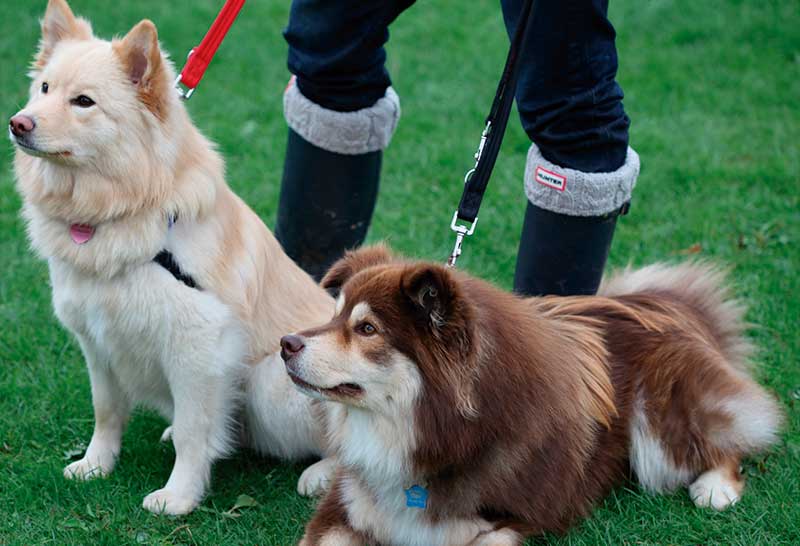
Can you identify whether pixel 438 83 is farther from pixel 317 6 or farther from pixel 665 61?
pixel 317 6

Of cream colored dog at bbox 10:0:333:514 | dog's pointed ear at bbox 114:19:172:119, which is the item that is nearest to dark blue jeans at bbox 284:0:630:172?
cream colored dog at bbox 10:0:333:514

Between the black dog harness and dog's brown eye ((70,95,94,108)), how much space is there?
419 millimetres

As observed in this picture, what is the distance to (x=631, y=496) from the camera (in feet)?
10.5

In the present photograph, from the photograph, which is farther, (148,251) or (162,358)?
(162,358)

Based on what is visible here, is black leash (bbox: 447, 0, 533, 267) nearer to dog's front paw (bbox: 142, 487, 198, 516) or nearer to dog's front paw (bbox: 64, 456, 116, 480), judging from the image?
dog's front paw (bbox: 142, 487, 198, 516)

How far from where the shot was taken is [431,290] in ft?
8.16

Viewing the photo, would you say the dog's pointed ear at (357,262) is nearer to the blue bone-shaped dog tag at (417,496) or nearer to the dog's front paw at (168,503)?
the blue bone-shaped dog tag at (417,496)

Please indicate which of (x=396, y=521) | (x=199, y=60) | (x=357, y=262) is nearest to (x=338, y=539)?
(x=396, y=521)

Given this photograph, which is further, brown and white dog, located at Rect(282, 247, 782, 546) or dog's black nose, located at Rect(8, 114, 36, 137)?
dog's black nose, located at Rect(8, 114, 36, 137)

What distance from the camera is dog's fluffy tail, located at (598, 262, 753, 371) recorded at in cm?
354

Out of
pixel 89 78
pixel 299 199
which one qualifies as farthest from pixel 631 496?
pixel 89 78

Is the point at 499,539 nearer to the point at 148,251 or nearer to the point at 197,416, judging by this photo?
the point at 197,416

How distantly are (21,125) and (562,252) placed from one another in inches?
72.8

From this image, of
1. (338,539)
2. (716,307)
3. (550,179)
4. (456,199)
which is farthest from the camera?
(456,199)
